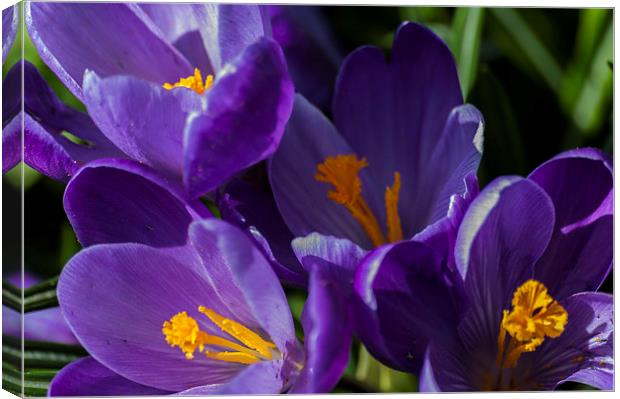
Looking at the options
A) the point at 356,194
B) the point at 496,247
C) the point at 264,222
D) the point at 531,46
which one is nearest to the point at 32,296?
the point at 264,222

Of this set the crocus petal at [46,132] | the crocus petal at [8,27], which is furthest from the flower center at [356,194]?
the crocus petal at [8,27]

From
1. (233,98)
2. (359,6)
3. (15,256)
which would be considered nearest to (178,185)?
(233,98)

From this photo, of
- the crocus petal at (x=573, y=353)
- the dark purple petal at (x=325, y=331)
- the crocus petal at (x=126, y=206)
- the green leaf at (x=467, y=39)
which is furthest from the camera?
the green leaf at (x=467, y=39)

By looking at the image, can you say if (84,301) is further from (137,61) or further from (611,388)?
(611,388)

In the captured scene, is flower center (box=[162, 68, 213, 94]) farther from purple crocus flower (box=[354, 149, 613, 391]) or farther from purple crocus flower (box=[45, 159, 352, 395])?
purple crocus flower (box=[354, 149, 613, 391])

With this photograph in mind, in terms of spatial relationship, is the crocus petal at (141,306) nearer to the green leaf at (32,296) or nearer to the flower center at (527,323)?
the green leaf at (32,296)

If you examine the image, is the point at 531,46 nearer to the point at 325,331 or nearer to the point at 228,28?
the point at 228,28
